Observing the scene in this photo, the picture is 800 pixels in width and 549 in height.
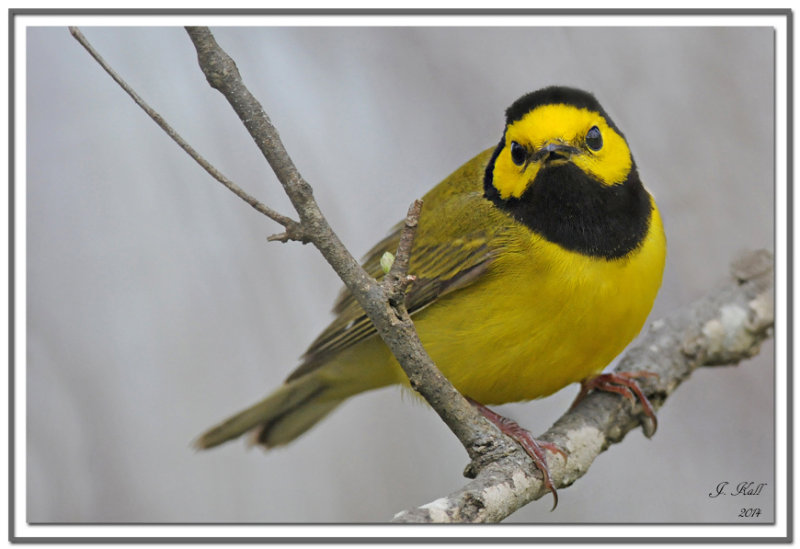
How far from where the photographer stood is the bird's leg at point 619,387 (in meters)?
3.16

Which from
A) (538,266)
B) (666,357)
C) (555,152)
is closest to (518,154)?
(555,152)

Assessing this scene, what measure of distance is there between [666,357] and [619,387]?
35 centimetres

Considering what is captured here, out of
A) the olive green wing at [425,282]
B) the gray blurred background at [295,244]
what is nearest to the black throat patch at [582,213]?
the olive green wing at [425,282]

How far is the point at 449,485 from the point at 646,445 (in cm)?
76

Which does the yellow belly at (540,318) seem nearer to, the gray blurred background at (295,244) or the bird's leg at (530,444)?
the bird's leg at (530,444)

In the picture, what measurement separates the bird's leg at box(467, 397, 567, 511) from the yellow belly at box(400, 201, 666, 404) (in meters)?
0.09

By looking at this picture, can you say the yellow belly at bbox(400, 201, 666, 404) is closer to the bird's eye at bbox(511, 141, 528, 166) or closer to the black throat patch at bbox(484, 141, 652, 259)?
the black throat patch at bbox(484, 141, 652, 259)

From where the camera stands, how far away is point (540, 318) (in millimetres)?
2594

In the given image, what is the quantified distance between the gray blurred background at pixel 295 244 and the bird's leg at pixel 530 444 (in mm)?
191

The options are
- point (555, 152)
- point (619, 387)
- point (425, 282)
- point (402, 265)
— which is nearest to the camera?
point (402, 265)

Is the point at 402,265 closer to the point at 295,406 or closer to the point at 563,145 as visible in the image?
the point at 563,145

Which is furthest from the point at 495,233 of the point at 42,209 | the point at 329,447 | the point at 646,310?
the point at 42,209

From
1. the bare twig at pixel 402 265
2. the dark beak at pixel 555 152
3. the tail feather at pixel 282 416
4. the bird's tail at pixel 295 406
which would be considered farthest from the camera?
the tail feather at pixel 282 416
